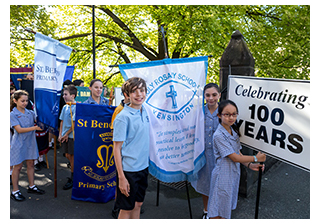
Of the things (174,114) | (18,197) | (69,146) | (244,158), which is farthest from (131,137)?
(18,197)

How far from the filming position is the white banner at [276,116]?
2.21 meters

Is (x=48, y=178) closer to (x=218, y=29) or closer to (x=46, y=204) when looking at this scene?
(x=46, y=204)

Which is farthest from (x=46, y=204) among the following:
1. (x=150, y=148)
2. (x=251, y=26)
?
(x=251, y=26)

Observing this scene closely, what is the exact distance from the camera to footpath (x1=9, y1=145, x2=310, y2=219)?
3500 millimetres

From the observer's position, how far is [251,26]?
997cm

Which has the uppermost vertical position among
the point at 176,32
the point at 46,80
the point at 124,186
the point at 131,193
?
the point at 176,32

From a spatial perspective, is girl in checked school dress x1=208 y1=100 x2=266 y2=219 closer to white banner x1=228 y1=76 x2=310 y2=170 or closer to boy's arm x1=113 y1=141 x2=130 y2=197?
white banner x1=228 y1=76 x2=310 y2=170

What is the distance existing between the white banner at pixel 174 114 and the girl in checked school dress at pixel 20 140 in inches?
85.9

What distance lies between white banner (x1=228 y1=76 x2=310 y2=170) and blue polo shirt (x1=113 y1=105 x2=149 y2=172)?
1.25m

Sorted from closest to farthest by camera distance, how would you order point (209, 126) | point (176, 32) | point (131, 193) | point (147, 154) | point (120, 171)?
point (120, 171) < point (131, 193) < point (147, 154) < point (209, 126) < point (176, 32)

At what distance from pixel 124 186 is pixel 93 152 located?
159cm

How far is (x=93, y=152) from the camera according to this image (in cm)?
378

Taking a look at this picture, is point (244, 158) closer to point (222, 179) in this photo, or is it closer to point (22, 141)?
point (222, 179)

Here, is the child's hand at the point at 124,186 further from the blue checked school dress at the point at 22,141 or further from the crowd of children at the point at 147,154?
the blue checked school dress at the point at 22,141
